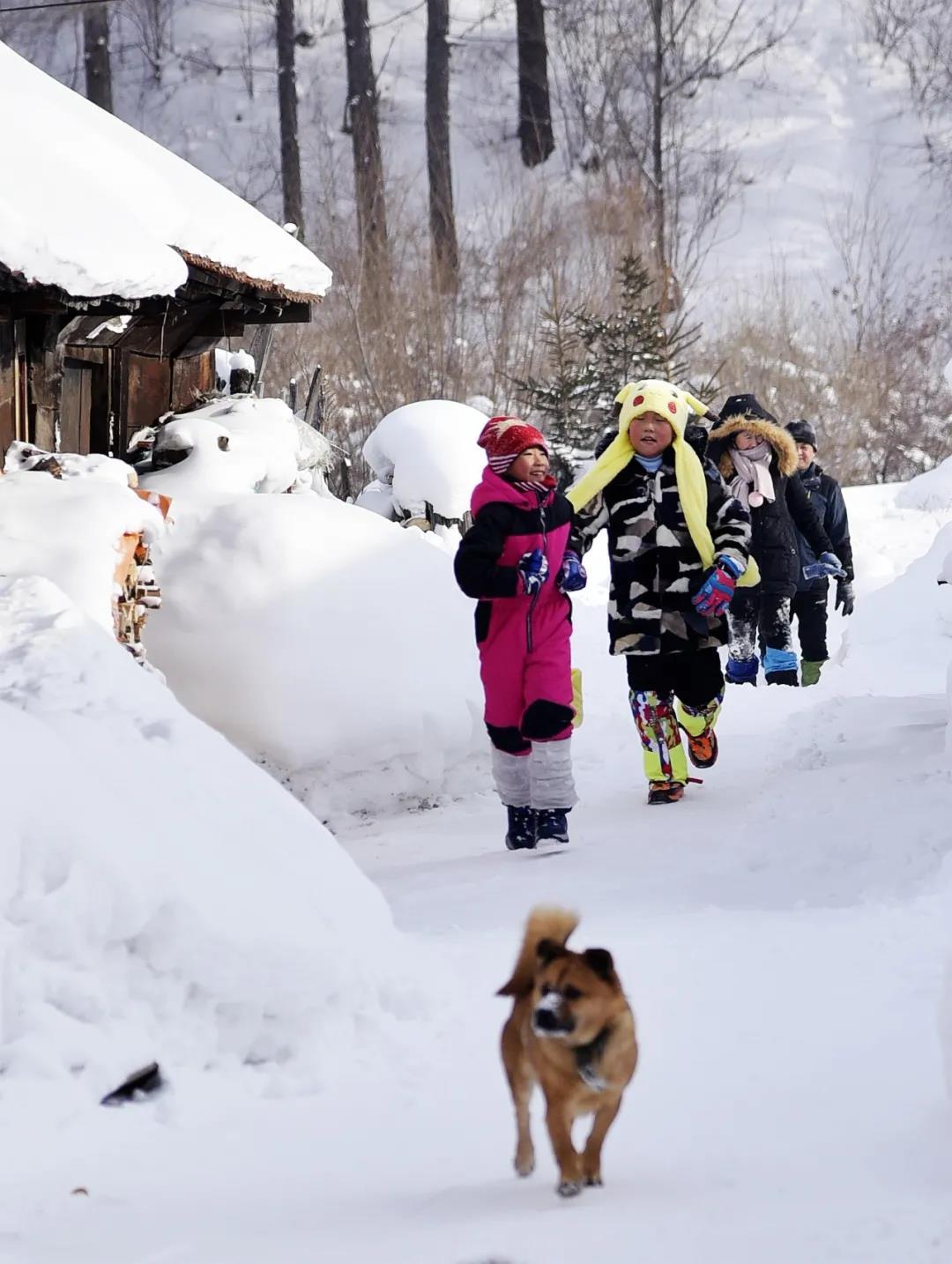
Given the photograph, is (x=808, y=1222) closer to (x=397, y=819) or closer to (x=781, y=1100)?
(x=781, y=1100)

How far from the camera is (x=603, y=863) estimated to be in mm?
4941

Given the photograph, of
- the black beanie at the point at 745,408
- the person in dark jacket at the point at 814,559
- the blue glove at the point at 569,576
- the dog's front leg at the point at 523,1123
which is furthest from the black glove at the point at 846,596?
the dog's front leg at the point at 523,1123

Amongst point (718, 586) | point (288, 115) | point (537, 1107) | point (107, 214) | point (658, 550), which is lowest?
point (537, 1107)

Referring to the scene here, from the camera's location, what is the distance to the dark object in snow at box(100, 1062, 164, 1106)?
2.89m

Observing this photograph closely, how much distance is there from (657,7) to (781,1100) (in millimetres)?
24536

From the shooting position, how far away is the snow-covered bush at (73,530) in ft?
18.0

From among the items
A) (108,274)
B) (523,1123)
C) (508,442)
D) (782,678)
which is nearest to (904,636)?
(782,678)

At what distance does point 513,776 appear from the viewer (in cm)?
530

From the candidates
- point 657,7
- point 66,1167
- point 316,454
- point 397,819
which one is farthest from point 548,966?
point 657,7

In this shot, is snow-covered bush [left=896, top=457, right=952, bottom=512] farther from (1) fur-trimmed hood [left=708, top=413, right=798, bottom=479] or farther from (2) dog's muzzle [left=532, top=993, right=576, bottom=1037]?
(2) dog's muzzle [left=532, top=993, right=576, bottom=1037]

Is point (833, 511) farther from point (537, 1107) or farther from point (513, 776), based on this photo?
point (537, 1107)

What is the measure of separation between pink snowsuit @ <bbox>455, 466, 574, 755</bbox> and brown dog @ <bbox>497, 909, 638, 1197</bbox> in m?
2.90

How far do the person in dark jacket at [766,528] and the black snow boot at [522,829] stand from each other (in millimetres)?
2759

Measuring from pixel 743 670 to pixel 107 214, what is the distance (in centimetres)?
420
